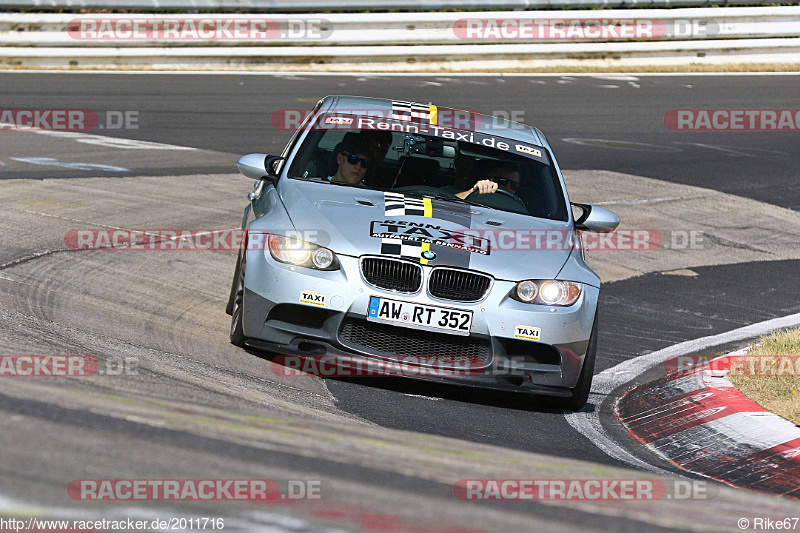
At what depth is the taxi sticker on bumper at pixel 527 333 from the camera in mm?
5793

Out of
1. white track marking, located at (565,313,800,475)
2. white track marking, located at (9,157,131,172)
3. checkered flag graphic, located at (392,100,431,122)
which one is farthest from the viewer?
white track marking, located at (9,157,131,172)

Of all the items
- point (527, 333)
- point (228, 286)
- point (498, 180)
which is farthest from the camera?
point (228, 286)

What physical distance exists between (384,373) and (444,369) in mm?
309

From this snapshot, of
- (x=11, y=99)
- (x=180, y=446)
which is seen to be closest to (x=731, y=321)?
(x=180, y=446)

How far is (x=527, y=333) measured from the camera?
5.82 metres

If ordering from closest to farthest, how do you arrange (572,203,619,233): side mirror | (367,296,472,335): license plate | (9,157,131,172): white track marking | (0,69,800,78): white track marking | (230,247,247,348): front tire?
(367,296,472,335): license plate < (230,247,247,348): front tire < (572,203,619,233): side mirror < (9,157,131,172): white track marking < (0,69,800,78): white track marking

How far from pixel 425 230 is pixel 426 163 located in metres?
1.17

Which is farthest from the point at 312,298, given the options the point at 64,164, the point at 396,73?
the point at 396,73

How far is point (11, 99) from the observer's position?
1586 centimetres

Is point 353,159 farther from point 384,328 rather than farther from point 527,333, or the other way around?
point 527,333

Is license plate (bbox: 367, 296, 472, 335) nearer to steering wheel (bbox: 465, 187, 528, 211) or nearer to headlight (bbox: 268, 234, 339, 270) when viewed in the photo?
headlight (bbox: 268, 234, 339, 270)

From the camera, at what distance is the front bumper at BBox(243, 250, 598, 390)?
5715 mm

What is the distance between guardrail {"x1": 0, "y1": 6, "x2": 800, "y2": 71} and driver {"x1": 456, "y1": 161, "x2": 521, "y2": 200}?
559 inches

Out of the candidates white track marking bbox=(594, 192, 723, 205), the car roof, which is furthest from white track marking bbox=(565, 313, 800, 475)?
white track marking bbox=(594, 192, 723, 205)
